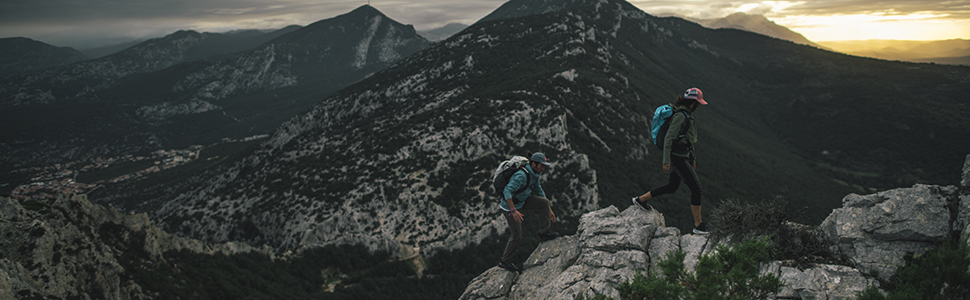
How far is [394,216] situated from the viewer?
44781mm

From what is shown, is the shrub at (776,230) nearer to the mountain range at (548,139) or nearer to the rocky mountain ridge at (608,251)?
the rocky mountain ridge at (608,251)

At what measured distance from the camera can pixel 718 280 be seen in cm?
748

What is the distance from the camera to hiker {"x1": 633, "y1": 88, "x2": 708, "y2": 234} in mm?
9609

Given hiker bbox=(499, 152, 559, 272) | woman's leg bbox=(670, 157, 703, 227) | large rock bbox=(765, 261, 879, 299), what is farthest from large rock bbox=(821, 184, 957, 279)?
hiker bbox=(499, 152, 559, 272)

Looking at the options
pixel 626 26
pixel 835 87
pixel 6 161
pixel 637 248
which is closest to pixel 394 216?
pixel 637 248

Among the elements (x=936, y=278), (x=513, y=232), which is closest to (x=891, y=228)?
(x=936, y=278)

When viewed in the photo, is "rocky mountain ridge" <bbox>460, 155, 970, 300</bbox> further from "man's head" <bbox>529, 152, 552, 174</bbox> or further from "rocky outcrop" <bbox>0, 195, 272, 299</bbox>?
"rocky outcrop" <bbox>0, 195, 272, 299</bbox>

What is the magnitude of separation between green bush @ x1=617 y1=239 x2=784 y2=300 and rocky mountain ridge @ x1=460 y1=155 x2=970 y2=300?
443 mm

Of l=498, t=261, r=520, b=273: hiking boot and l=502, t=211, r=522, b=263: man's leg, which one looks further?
l=498, t=261, r=520, b=273: hiking boot

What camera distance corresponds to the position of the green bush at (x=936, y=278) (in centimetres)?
616

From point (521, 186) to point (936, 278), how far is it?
310 inches

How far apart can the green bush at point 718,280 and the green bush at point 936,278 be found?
151 cm

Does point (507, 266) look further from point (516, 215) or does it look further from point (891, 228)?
point (891, 228)

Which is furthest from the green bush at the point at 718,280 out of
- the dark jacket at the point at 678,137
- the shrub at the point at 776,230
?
the dark jacket at the point at 678,137
